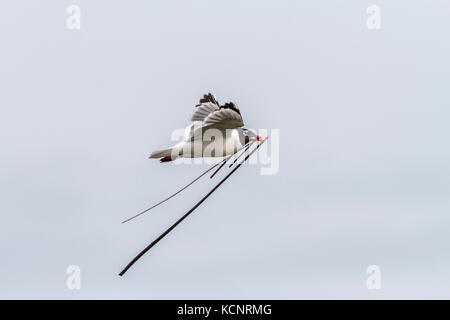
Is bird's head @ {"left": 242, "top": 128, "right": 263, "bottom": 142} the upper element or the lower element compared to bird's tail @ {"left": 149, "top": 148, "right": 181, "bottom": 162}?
upper

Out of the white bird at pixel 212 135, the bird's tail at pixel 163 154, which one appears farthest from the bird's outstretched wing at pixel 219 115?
the bird's tail at pixel 163 154

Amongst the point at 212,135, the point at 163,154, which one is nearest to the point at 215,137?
the point at 212,135

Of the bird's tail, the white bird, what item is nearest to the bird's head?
the white bird

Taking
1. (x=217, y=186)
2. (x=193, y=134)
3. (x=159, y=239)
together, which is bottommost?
(x=159, y=239)

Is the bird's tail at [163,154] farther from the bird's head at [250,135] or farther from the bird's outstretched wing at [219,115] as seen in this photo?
the bird's head at [250,135]

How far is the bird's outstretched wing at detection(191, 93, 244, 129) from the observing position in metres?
7.48

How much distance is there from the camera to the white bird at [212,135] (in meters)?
7.58

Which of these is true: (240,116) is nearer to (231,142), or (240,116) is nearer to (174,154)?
(231,142)

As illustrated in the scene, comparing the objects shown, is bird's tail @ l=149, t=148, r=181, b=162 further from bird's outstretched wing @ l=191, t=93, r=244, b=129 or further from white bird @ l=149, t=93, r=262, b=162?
bird's outstretched wing @ l=191, t=93, r=244, b=129

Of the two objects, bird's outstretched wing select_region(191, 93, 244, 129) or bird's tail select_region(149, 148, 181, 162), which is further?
bird's tail select_region(149, 148, 181, 162)

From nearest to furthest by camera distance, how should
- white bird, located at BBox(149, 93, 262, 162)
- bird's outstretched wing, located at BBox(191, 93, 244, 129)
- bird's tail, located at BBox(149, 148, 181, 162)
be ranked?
1. bird's outstretched wing, located at BBox(191, 93, 244, 129)
2. white bird, located at BBox(149, 93, 262, 162)
3. bird's tail, located at BBox(149, 148, 181, 162)

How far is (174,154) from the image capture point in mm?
8023
